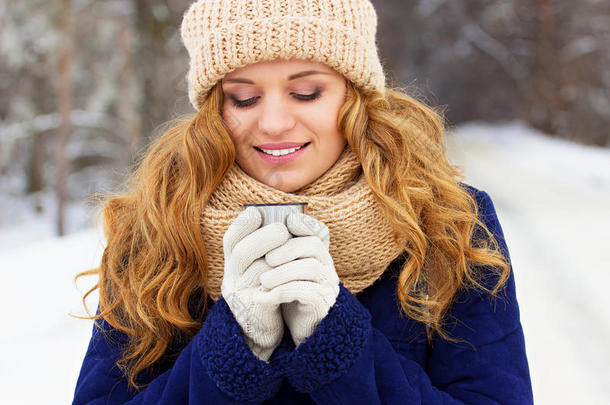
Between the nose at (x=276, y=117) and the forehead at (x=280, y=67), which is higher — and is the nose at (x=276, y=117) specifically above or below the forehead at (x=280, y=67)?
below

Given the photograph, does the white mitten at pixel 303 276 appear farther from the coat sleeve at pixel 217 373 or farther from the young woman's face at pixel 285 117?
the young woman's face at pixel 285 117

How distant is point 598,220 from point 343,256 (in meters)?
5.76

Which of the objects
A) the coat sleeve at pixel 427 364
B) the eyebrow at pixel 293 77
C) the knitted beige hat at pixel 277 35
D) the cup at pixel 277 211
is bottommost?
the coat sleeve at pixel 427 364

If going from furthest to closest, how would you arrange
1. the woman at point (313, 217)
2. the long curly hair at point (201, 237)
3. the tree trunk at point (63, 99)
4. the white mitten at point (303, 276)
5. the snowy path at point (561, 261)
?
the tree trunk at point (63, 99)
the snowy path at point (561, 261)
the long curly hair at point (201, 237)
the woman at point (313, 217)
the white mitten at point (303, 276)

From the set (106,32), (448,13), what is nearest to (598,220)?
(106,32)

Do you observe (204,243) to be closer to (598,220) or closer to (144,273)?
(144,273)

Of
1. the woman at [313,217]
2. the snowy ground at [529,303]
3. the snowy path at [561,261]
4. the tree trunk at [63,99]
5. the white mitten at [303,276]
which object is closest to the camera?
the white mitten at [303,276]

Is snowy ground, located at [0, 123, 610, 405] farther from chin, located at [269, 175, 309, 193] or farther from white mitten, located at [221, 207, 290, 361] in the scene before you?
white mitten, located at [221, 207, 290, 361]

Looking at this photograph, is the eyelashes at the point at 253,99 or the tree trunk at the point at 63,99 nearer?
the eyelashes at the point at 253,99

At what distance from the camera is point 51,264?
12.7ft

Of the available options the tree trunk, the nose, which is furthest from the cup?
the tree trunk

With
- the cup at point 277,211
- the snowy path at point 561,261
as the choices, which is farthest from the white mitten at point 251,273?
the snowy path at point 561,261

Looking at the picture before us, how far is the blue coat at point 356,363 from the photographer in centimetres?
121

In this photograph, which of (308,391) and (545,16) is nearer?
(308,391)
